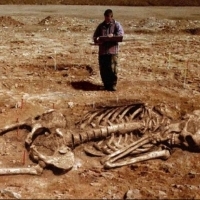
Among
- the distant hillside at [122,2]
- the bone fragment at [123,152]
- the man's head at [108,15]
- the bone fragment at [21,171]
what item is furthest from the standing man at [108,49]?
the distant hillside at [122,2]

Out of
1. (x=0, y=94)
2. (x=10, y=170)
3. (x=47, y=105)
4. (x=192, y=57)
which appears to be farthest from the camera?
(x=192, y=57)

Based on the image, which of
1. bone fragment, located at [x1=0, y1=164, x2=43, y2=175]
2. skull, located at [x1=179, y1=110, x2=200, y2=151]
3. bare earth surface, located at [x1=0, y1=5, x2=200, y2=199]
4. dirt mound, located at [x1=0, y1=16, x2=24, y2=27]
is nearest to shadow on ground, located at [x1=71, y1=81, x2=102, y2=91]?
bare earth surface, located at [x1=0, y1=5, x2=200, y2=199]

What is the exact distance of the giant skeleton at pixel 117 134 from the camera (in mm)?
5828

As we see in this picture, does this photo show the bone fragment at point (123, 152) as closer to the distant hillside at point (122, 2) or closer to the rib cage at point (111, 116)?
the rib cage at point (111, 116)

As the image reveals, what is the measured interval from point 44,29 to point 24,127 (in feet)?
24.6

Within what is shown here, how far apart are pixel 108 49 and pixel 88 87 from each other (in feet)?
2.97

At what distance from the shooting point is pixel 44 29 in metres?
13.5

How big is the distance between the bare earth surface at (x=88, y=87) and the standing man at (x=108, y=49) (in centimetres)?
25

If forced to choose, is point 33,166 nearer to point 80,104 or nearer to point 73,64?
point 80,104

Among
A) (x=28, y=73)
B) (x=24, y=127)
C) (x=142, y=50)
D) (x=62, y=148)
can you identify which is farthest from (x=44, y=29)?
(x=62, y=148)

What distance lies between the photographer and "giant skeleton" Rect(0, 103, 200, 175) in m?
5.83

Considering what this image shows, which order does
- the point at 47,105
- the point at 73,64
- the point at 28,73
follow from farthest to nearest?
1. the point at 73,64
2. the point at 28,73
3. the point at 47,105

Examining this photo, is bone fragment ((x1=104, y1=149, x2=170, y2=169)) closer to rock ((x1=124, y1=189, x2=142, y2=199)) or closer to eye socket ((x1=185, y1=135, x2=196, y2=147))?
eye socket ((x1=185, y1=135, x2=196, y2=147))

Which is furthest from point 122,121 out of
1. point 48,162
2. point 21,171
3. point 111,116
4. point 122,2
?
point 122,2
